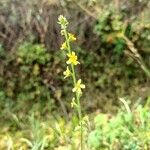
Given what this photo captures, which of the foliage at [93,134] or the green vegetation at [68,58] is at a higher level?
the green vegetation at [68,58]

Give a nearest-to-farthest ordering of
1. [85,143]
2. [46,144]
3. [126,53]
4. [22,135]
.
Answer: [85,143]
[46,144]
[22,135]
[126,53]

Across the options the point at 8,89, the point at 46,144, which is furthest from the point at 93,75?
the point at 46,144

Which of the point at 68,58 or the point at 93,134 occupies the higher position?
the point at 68,58

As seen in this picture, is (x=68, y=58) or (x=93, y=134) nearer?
(x=93, y=134)

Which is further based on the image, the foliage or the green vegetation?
the green vegetation

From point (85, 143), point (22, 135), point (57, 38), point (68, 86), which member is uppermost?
point (57, 38)

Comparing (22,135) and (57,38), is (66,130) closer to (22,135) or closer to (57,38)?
(22,135)

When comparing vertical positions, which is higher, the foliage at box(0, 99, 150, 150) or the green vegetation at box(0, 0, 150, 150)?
the green vegetation at box(0, 0, 150, 150)

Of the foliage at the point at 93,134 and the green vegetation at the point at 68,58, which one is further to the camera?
the green vegetation at the point at 68,58
